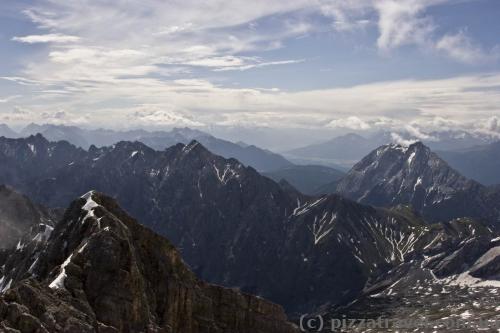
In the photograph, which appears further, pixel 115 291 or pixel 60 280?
pixel 115 291

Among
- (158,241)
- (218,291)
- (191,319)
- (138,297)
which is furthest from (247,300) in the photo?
(138,297)

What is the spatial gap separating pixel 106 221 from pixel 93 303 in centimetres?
2282

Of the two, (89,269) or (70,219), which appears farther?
(70,219)

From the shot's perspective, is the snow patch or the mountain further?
the snow patch

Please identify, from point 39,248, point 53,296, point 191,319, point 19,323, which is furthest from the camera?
point 39,248

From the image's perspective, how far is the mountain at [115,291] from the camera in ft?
270

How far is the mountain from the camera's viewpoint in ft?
270

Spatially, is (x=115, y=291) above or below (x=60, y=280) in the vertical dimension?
below

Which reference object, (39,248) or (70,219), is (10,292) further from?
(39,248)

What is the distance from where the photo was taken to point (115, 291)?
96625 mm

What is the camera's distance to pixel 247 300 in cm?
13962

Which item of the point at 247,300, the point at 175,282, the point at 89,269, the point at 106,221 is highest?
the point at 106,221

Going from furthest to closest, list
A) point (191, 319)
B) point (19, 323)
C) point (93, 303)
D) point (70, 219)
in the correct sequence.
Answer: point (70, 219)
point (191, 319)
point (93, 303)
point (19, 323)

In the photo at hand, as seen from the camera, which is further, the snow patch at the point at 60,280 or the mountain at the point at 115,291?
the snow patch at the point at 60,280
